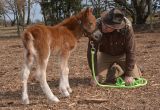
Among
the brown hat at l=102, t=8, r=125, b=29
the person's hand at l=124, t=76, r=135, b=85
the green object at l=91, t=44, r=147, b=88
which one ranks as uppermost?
the brown hat at l=102, t=8, r=125, b=29

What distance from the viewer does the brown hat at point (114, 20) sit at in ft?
26.5

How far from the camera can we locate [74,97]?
24.5 ft

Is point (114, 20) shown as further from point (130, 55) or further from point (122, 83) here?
point (122, 83)

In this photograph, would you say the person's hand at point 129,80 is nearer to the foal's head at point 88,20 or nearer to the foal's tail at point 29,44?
the foal's head at point 88,20

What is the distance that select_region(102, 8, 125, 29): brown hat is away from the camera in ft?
26.5

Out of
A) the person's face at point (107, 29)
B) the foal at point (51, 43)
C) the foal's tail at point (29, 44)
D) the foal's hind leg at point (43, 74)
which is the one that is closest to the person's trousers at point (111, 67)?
the person's face at point (107, 29)

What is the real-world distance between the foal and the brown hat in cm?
46

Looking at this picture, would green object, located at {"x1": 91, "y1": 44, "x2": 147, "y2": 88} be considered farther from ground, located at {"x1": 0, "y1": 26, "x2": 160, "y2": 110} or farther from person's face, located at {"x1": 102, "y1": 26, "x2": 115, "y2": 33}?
person's face, located at {"x1": 102, "y1": 26, "x2": 115, "y2": 33}

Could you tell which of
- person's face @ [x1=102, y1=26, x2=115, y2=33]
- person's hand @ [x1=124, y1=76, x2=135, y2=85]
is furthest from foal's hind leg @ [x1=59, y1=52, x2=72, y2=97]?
person's hand @ [x1=124, y1=76, x2=135, y2=85]

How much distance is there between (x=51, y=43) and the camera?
714 cm

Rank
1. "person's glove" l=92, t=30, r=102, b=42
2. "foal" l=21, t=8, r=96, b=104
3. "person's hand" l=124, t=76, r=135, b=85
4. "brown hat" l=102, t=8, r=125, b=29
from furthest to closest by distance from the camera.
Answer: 1. "person's hand" l=124, t=76, r=135, b=85
2. "brown hat" l=102, t=8, r=125, b=29
3. "person's glove" l=92, t=30, r=102, b=42
4. "foal" l=21, t=8, r=96, b=104

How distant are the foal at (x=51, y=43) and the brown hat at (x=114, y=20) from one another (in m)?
0.46

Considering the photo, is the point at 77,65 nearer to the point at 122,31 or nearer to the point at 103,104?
the point at 122,31

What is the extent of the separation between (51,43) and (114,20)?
4.95ft
